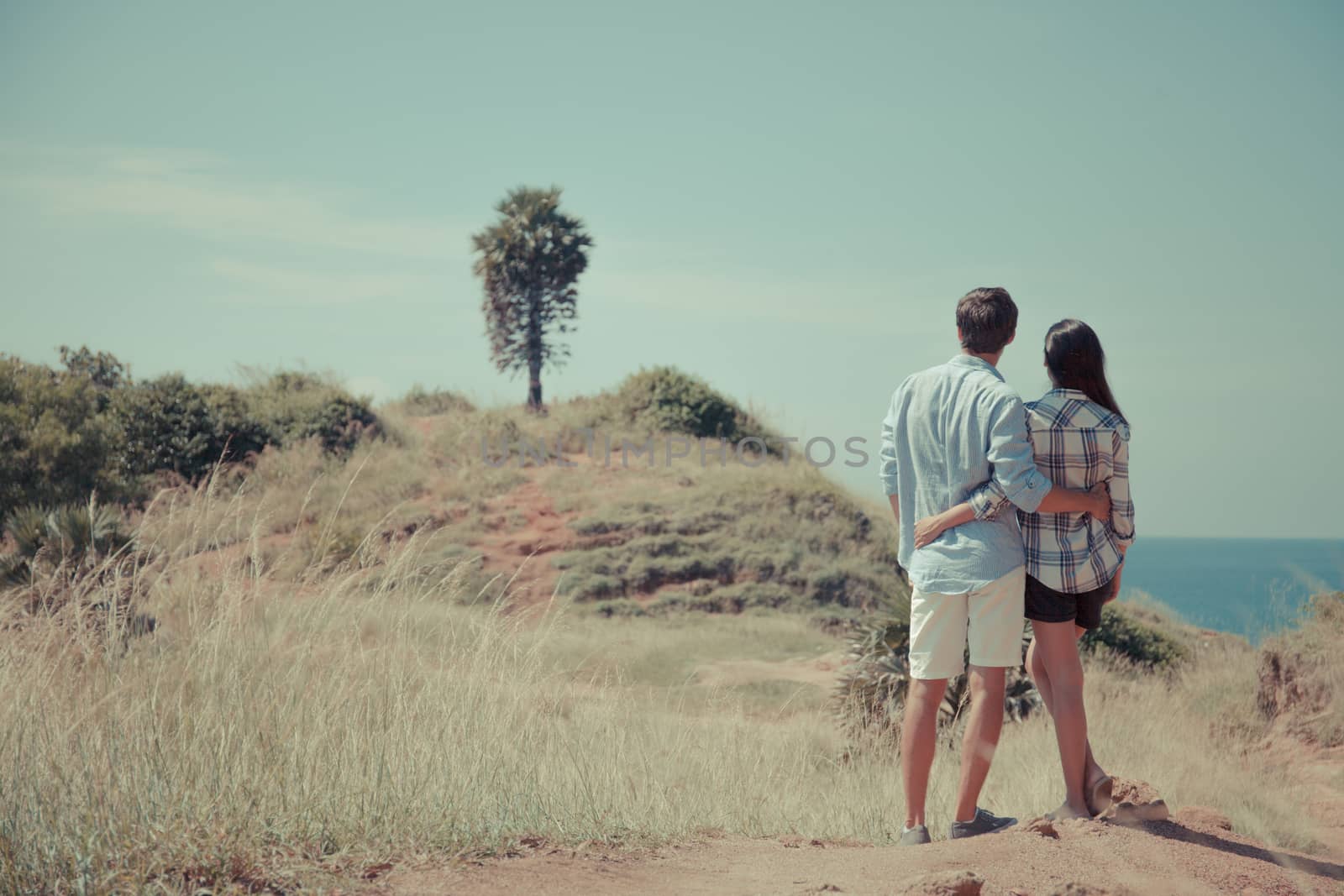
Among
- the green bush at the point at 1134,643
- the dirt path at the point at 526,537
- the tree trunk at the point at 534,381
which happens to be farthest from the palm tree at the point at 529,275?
the green bush at the point at 1134,643

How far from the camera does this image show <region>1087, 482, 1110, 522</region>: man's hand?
12.9 feet

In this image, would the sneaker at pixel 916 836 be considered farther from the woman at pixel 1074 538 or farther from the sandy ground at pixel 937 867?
the woman at pixel 1074 538

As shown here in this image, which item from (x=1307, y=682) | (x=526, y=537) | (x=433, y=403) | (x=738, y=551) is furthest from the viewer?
(x=433, y=403)

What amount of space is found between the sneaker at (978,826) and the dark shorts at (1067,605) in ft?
2.75

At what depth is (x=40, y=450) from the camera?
13.7 m

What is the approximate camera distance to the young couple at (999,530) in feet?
12.6

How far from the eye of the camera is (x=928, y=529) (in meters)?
3.95

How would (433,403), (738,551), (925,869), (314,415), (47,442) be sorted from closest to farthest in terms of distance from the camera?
1. (925,869)
2. (47,442)
3. (738,551)
4. (314,415)
5. (433,403)

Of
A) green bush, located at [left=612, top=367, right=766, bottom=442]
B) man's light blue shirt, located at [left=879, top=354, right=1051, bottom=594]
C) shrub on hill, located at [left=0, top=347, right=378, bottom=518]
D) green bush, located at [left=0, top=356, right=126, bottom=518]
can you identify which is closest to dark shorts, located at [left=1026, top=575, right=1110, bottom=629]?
man's light blue shirt, located at [left=879, top=354, right=1051, bottom=594]

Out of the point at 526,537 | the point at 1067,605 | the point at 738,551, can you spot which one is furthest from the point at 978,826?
the point at 526,537

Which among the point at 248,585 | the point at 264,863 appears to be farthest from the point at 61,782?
the point at 248,585

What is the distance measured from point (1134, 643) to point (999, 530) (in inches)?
388

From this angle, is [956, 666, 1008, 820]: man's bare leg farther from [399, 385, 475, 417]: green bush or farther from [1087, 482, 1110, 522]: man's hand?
[399, 385, 475, 417]: green bush

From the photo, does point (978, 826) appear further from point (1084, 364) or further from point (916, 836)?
point (1084, 364)
